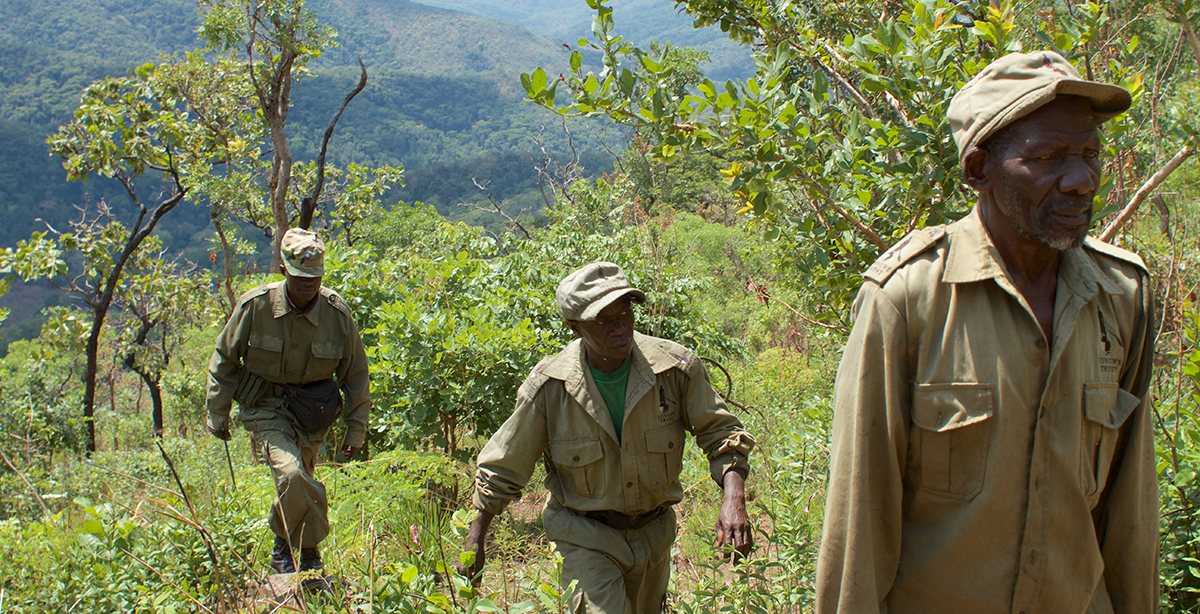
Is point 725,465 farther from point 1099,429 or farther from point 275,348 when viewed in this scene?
point 275,348

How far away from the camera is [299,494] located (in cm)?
445

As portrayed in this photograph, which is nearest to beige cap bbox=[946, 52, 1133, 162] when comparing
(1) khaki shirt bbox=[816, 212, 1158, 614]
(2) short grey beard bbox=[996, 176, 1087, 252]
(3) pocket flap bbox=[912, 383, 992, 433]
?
(2) short grey beard bbox=[996, 176, 1087, 252]

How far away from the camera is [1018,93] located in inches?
65.4

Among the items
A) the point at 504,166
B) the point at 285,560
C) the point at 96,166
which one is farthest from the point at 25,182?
the point at 285,560

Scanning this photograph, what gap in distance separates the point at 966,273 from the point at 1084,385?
0.32 m

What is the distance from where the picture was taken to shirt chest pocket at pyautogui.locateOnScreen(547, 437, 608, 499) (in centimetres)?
318

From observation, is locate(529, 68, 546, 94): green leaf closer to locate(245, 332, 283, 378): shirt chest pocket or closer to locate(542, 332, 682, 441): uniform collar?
locate(542, 332, 682, 441): uniform collar

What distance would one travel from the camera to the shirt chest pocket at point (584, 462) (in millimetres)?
3182

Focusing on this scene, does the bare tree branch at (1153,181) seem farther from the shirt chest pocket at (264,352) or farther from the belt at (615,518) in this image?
the shirt chest pocket at (264,352)

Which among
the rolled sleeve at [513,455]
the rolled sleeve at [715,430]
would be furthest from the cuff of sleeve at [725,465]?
the rolled sleeve at [513,455]

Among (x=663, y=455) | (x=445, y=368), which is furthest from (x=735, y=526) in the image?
(x=445, y=368)

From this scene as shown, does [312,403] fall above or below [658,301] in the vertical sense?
above

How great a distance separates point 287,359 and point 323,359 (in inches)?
8.1

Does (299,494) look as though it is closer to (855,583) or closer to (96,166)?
(855,583)
